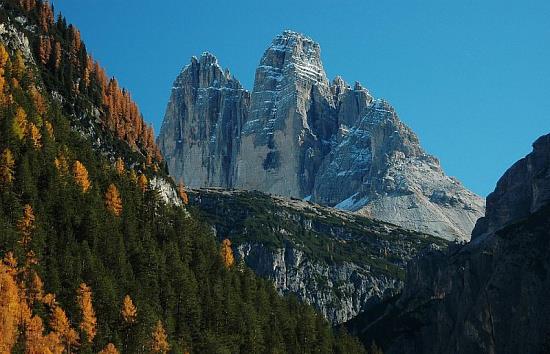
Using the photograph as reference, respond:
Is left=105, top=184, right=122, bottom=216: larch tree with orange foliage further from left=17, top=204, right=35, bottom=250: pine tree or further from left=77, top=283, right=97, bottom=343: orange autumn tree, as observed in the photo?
left=77, top=283, right=97, bottom=343: orange autumn tree

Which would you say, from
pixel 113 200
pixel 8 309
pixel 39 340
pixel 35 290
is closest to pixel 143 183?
pixel 113 200

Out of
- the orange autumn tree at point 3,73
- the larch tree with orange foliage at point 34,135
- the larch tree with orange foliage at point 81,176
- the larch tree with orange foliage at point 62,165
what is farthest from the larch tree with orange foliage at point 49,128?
the larch tree with orange foliage at point 81,176

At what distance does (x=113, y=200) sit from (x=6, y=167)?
2372 centimetres

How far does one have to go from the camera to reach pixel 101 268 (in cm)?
14075

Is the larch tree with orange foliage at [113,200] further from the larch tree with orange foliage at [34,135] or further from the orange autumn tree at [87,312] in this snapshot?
the orange autumn tree at [87,312]

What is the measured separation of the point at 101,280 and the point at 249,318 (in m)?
31.4

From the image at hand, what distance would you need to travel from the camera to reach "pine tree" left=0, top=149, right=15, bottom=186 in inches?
5773

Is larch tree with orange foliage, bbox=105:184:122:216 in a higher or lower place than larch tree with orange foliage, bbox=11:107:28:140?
lower

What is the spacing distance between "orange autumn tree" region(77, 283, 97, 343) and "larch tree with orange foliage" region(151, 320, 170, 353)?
889 centimetres

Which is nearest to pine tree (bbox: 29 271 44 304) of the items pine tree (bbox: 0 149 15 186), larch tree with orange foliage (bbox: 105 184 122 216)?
pine tree (bbox: 0 149 15 186)

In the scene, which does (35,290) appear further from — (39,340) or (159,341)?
(159,341)

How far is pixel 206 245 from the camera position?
609 feet

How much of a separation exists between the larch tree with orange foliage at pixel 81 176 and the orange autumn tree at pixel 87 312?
1208 inches

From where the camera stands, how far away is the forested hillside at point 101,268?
126938 millimetres
